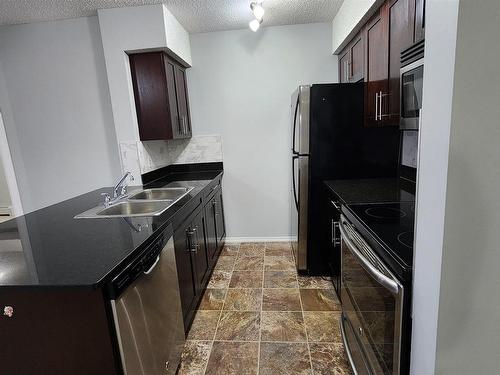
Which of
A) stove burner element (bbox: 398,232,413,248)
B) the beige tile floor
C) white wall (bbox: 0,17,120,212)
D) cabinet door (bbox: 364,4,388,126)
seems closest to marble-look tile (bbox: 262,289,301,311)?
the beige tile floor

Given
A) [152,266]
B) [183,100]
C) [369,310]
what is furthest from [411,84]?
[183,100]

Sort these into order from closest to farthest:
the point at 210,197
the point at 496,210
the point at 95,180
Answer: the point at 496,210 < the point at 210,197 < the point at 95,180

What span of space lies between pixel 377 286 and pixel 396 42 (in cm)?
150

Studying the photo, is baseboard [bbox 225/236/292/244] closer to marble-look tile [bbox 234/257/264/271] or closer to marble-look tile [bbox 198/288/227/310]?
marble-look tile [bbox 234/257/264/271]

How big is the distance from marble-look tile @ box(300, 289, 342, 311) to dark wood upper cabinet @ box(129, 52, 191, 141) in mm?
1971

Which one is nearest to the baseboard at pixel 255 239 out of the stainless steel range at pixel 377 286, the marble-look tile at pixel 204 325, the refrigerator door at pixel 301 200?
the refrigerator door at pixel 301 200

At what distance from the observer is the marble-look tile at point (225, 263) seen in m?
2.97

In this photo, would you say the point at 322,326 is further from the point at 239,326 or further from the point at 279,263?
the point at 279,263

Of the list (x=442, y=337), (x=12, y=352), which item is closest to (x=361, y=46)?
(x=442, y=337)

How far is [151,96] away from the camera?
269 cm

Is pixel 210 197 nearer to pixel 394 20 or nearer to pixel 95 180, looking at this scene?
pixel 95 180

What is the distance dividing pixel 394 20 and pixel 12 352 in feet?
8.39

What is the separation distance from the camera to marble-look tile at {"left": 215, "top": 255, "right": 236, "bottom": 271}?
2967 mm

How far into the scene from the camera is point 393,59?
180 cm
